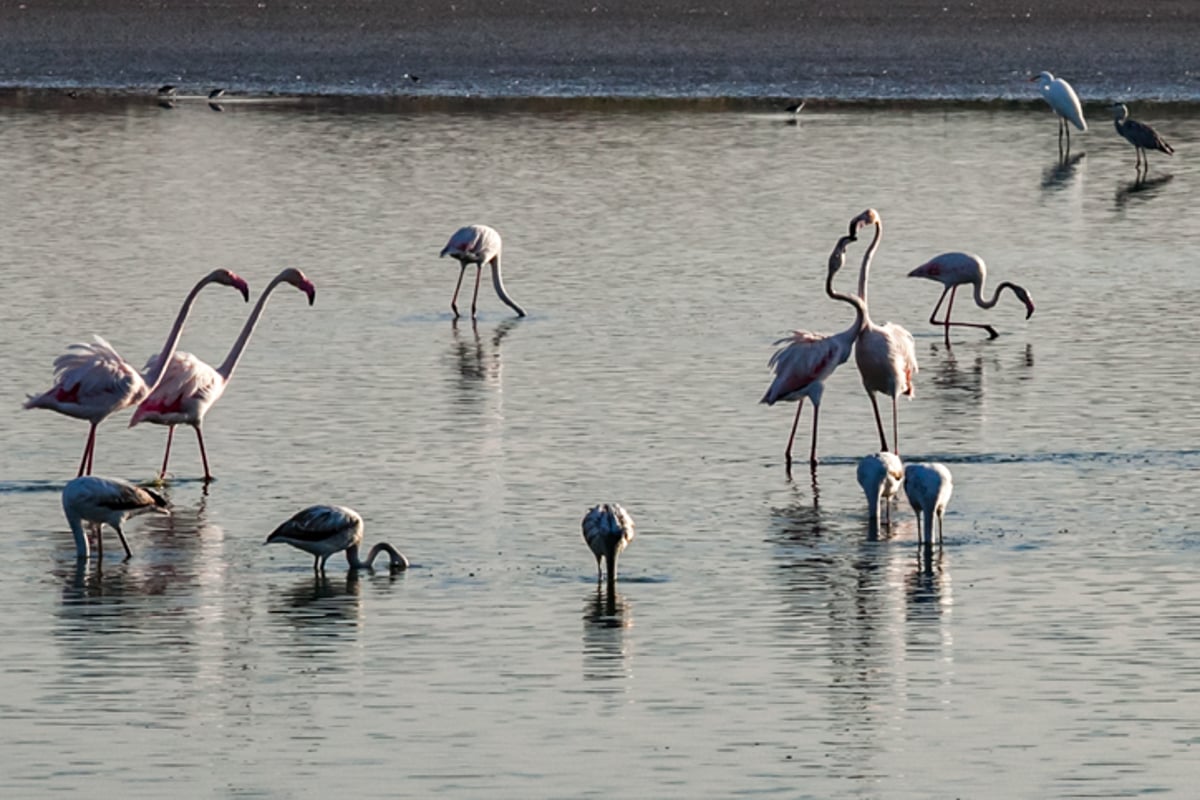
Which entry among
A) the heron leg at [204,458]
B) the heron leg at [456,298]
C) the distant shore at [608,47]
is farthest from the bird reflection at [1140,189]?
the heron leg at [204,458]

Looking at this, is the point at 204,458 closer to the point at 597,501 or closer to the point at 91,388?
the point at 91,388

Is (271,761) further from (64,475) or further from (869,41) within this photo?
(869,41)

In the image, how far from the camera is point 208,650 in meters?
10.4

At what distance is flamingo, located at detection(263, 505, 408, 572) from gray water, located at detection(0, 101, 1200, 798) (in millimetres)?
133

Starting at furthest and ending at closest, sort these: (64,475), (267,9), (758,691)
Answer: (267,9) → (64,475) → (758,691)

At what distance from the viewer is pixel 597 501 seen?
13242mm

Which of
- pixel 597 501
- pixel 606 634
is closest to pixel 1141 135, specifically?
pixel 597 501

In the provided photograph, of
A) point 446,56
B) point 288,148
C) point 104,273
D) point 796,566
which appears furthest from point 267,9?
point 796,566

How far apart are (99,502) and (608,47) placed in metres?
29.6

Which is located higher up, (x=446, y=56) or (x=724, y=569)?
(x=446, y=56)

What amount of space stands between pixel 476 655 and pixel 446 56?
100 ft

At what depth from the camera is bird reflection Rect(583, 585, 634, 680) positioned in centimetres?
1016

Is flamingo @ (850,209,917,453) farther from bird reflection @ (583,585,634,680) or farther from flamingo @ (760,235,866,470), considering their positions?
bird reflection @ (583,585,634,680)

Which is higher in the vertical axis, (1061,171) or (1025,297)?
(1061,171)
